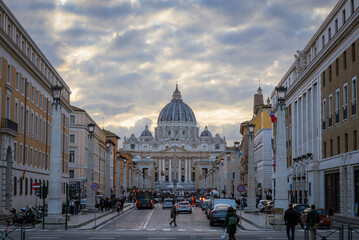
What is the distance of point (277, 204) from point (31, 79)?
31522mm

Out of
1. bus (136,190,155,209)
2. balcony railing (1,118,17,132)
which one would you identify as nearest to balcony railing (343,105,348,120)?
balcony railing (1,118,17,132)

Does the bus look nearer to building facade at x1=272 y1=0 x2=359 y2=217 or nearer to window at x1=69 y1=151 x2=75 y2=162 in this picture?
building facade at x1=272 y1=0 x2=359 y2=217

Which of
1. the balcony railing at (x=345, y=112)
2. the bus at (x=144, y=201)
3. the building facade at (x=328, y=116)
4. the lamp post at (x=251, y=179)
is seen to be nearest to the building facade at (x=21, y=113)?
the bus at (x=144, y=201)

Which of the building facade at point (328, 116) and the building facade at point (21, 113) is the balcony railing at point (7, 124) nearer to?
the building facade at point (21, 113)

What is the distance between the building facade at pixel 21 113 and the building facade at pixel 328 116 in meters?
21.2

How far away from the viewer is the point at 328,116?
2025 inches

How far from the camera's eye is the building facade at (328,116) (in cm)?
4378

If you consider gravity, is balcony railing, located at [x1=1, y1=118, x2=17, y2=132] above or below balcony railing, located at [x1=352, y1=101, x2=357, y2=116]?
below

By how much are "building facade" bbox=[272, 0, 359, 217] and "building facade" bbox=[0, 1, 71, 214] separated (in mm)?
21243

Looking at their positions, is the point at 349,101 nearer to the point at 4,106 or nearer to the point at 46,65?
the point at 4,106

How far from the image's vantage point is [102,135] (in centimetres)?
12700

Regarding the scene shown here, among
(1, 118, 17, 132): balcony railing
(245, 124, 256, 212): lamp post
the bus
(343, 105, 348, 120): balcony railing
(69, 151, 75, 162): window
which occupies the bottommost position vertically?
the bus

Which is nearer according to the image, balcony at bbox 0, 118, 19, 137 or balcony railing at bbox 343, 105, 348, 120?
balcony railing at bbox 343, 105, 348, 120

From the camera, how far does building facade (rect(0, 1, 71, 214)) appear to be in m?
46.6
